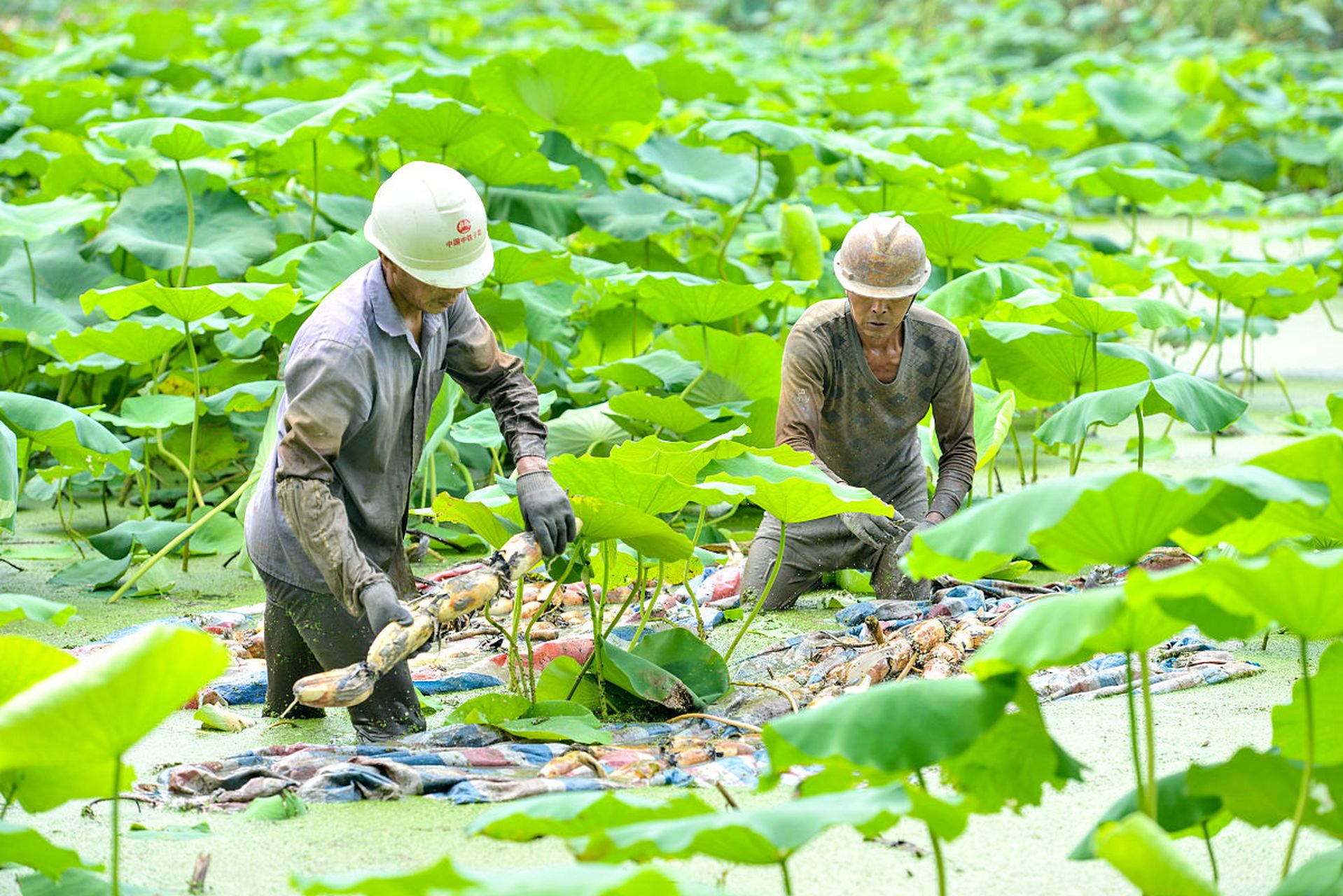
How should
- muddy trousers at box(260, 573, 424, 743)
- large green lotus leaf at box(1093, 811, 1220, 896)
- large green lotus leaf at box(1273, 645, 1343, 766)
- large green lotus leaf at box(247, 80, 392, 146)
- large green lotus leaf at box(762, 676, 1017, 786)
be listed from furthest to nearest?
large green lotus leaf at box(247, 80, 392, 146) → muddy trousers at box(260, 573, 424, 743) → large green lotus leaf at box(1273, 645, 1343, 766) → large green lotus leaf at box(762, 676, 1017, 786) → large green lotus leaf at box(1093, 811, 1220, 896)

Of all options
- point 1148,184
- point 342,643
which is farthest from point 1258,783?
point 1148,184

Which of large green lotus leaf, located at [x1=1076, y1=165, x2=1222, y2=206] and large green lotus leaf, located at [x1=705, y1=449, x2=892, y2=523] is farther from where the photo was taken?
large green lotus leaf, located at [x1=1076, y1=165, x2=1222, y2=206]

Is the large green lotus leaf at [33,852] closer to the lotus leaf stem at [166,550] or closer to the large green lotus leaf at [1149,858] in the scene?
the large green lotus leaf at [1149,858]

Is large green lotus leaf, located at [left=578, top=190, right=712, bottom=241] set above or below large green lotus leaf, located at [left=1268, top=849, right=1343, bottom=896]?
below

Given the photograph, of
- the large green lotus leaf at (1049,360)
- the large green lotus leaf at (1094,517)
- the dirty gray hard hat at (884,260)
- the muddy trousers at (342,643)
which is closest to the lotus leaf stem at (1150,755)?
the large green lotus leaf at (1094,517)

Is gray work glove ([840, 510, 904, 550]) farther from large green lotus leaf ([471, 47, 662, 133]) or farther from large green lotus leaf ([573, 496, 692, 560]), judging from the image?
large green lotus leaf ([471, 47, 662, 133])

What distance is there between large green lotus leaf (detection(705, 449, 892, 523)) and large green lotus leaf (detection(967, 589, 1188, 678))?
0.83 metres

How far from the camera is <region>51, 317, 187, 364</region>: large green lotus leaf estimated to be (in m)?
3.65

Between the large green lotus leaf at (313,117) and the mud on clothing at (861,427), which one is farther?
the large green lotus leaf at (313,117)

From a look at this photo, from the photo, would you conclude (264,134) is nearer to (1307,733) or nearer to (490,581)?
(490,581)

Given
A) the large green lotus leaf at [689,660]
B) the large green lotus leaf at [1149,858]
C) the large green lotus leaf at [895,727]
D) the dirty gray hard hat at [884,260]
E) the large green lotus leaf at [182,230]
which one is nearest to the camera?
the large green lotus leaf at [1149,858]

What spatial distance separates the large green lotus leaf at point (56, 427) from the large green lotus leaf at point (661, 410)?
1180 mm

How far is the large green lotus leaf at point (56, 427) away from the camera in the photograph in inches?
124

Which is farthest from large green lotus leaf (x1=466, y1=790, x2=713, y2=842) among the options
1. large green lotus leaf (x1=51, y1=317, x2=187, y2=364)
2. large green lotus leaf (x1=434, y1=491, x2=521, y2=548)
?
large green lotus leaf (x1=51, y1=317, x2=187, y2=364)
